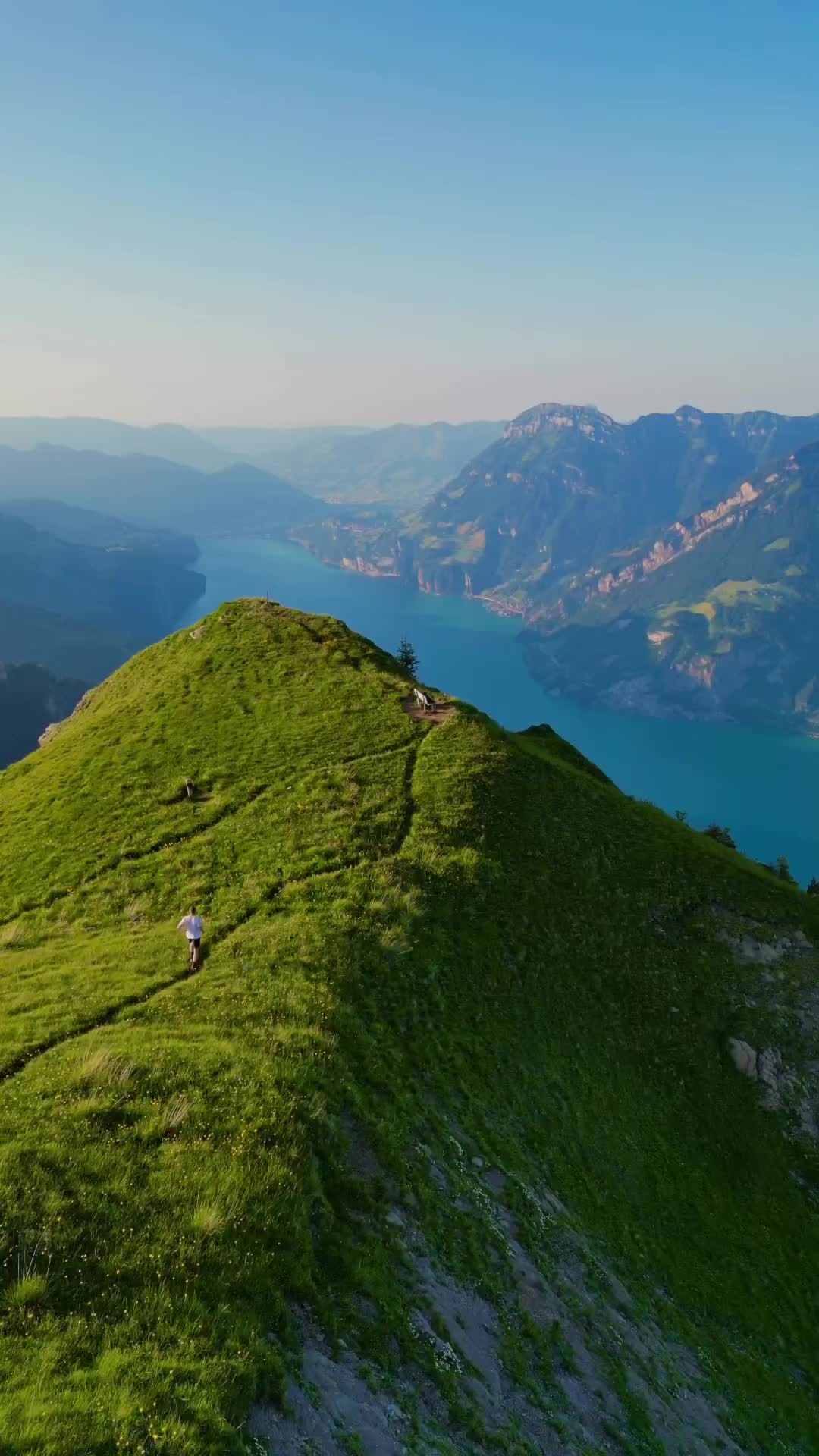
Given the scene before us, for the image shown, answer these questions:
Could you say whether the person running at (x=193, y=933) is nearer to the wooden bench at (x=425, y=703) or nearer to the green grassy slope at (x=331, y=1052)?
the green grassy slope at (x=331, y=1052)

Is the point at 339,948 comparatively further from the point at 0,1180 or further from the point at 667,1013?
the point at 667,1013

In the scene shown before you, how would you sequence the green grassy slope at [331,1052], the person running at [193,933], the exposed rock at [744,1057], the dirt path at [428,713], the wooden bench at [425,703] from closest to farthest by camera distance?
the green grassy slope at [331,1052] → the person running at [193,933] → the exposed rock at [744,1057] → the dirt path at [428,713] → the wooden bench at [425,703]

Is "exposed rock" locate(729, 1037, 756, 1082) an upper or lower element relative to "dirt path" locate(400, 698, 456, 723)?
lower

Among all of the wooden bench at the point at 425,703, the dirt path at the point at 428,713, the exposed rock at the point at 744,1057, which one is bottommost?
the exposed rock at the point at 744,1057

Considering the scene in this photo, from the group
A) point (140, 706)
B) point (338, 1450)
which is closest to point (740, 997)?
point (338, 1450)

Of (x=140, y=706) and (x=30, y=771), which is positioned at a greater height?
(x=140, y=706)

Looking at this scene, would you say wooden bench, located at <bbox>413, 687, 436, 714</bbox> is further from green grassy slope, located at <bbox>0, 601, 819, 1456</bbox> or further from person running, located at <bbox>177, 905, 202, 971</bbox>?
person running, located at <bbox>177, 905, 202, 971</bbox>

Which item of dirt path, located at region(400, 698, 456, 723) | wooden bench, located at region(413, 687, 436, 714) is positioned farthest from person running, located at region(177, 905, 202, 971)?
wooden bench, located at region(413, 687, 436, 714)

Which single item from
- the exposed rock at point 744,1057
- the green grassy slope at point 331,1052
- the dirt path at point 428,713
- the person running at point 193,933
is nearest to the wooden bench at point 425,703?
the dirt path at point 428,713

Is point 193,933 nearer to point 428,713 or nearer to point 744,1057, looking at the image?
point 428,713
